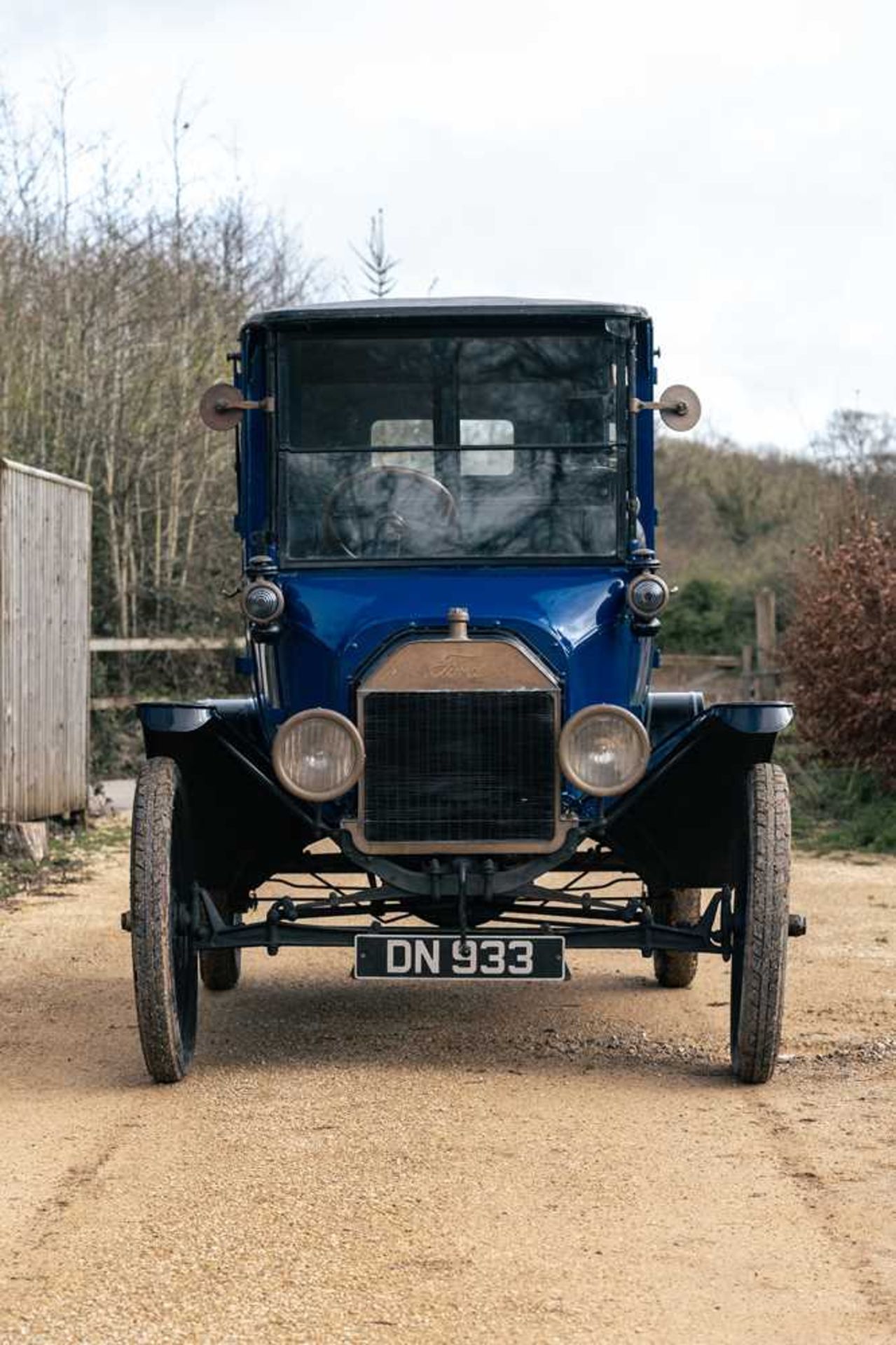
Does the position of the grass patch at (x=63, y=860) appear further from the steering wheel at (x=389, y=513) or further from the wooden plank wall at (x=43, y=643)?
the steering wheel at (x=389, y=513)

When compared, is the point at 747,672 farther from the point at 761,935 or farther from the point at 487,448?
the point at 761,935

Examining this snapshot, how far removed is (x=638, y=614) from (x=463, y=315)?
132 cm

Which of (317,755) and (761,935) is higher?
(317,755)

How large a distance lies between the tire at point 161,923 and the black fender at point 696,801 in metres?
1.48

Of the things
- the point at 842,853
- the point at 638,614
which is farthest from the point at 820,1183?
the point at 842,853

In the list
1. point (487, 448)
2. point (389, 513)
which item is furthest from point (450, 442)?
point (389, 513)

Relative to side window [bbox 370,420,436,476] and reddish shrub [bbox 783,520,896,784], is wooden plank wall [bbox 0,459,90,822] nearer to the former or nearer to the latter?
reddish shrub [bbox 783,520,896,784]

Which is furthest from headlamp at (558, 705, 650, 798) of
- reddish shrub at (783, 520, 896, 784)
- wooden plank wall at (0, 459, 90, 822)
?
reddish shrub at (783, 520, 896, 784)

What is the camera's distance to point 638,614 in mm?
7652

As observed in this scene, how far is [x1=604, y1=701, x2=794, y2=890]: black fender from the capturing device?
7180 millimetres

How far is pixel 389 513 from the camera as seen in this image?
7.88 meters

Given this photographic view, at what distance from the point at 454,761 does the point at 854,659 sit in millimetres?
9643

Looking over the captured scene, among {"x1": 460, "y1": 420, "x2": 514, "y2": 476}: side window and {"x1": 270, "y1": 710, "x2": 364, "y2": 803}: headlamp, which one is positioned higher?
{"x1": 460, "y1": 420, "x2": 514, "y2": 476}: side window

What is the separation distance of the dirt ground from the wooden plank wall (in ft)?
15.7
